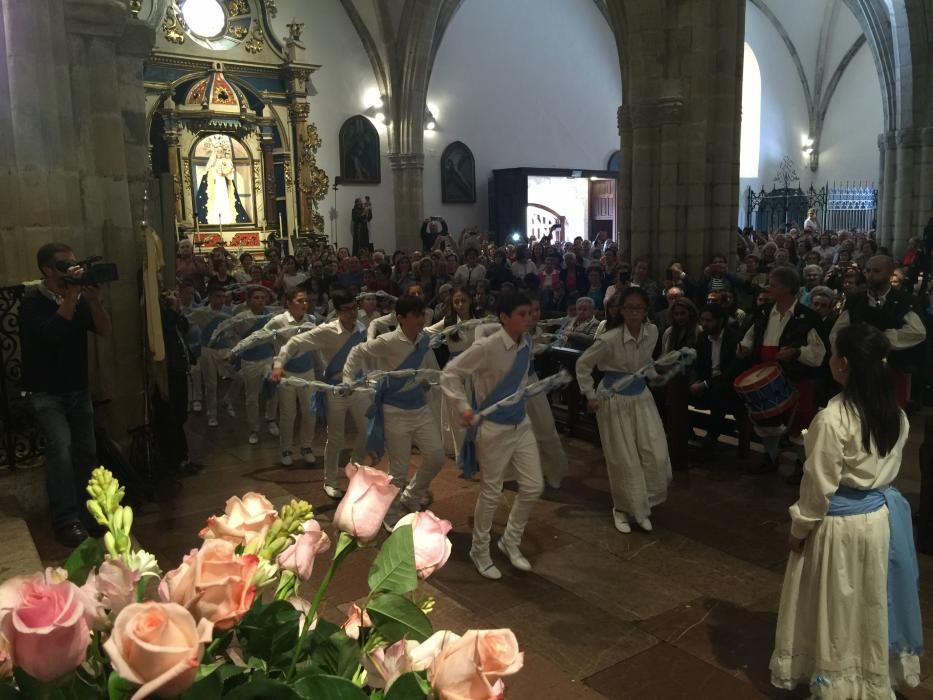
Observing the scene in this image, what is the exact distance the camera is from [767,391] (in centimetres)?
629

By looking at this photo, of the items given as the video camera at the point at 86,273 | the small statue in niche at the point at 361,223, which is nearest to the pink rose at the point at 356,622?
the video camera at the point at 86,273

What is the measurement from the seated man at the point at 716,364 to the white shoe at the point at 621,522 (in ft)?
6.08

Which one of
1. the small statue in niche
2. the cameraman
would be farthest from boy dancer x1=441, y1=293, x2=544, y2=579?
the small statue in niche

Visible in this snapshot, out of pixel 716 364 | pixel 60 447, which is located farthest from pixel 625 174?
pixel 60 447

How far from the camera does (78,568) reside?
4.10 feet

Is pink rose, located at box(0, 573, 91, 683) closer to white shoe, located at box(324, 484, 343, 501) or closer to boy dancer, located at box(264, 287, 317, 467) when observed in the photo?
white shoe, located at box(324, 484, 343, 501)

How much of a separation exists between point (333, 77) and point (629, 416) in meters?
17.2

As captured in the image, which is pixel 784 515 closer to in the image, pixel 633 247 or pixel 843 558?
pixel 843 558

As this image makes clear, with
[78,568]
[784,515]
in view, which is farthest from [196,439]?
[78,568]

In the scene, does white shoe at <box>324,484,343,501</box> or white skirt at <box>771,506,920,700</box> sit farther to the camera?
white shoe at <box>324,484,343,501</box>

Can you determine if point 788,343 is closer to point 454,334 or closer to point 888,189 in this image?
point 454,334

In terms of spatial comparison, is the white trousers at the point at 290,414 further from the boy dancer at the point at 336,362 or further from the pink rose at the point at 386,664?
the pink rose at the point at 386,664

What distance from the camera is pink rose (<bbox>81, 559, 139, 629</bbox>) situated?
3.51 ft

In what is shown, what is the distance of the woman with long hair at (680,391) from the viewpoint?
7324 mm
